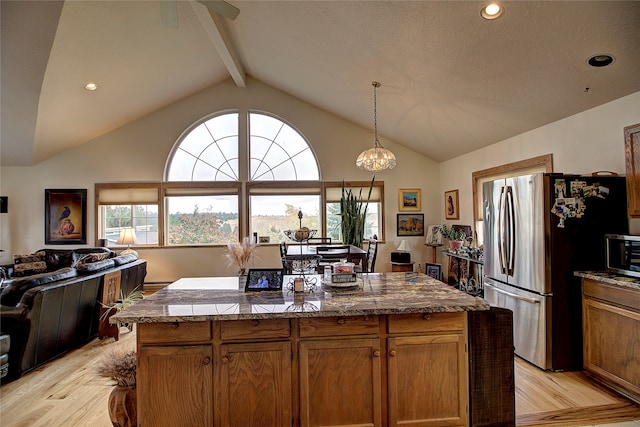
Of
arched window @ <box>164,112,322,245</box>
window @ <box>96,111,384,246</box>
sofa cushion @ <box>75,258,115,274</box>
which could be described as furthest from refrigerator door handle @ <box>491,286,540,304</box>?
sofa cushion @ <box>75,258,115,274</box>

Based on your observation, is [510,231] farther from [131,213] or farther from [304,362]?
[131,213]

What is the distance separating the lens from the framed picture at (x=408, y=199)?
6.44 meters

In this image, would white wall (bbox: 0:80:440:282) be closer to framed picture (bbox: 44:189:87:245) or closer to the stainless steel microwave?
framed picture (bbox: 44:189:87:245)

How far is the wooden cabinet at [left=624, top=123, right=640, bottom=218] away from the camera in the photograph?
2.47m

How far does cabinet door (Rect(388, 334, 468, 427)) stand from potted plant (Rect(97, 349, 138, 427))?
1488mm

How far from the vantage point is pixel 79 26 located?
371 cm

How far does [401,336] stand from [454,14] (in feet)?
8.65

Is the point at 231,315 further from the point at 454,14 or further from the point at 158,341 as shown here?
the point at 454,14

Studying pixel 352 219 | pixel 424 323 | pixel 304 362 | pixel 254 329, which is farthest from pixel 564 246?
pixel 352 219

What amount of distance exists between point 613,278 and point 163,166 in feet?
22.2

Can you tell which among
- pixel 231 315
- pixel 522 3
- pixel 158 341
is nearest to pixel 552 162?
pixel 522 3

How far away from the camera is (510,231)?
3098 millimetres

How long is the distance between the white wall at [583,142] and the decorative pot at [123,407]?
4.10m

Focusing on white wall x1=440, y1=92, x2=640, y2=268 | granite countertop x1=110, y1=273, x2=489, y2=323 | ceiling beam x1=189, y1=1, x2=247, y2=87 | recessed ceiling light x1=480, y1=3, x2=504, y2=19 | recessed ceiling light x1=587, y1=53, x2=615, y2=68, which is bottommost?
granite countertop x1=110, y1=273, x2=489, y2=323
